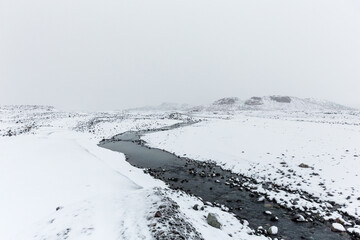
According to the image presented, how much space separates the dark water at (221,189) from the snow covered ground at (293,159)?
4.10ft

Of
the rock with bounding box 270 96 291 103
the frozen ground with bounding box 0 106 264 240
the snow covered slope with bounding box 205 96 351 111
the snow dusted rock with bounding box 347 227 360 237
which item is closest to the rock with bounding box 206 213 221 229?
the frozen ground with bounding box 0 106 264 240

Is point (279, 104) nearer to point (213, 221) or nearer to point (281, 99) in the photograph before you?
point (281, 99)

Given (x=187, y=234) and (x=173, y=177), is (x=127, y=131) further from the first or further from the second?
(x=187, y=234)

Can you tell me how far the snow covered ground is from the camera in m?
13.5

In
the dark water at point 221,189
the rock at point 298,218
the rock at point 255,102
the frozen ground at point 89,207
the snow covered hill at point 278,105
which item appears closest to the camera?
the frozen ground at point 89,207

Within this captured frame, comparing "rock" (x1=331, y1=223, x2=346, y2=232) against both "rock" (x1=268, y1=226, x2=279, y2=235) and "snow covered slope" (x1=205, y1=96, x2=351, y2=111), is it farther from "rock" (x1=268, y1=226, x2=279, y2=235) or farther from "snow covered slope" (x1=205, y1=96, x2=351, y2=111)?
"snow covered slope" (x1=205, y1=96, x2=351, y2=111)

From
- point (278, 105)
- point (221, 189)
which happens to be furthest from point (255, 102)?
point (221, 189)

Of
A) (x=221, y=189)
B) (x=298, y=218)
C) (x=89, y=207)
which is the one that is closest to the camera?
(x=89, y=207)

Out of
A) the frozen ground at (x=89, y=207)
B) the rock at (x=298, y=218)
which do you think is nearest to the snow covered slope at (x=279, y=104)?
the rock at (x=298, y=218)

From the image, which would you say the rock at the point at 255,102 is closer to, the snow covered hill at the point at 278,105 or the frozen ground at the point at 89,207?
the snow covered hill at the point at 278,105

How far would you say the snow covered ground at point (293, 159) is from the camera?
44.4 feet

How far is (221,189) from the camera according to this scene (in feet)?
53.7

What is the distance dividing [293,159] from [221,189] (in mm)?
8708

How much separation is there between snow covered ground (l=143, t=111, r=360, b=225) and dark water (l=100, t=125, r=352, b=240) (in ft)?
4.10
